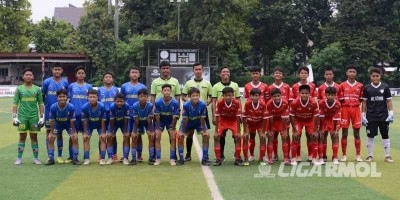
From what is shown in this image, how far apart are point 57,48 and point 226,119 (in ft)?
183

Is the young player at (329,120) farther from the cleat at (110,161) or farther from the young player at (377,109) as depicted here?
the cleat at (110,161)

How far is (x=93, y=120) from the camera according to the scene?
11.5 meters

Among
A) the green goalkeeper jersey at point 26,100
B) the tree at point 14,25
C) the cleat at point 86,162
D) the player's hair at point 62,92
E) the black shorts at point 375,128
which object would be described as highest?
the tree at point 14,25

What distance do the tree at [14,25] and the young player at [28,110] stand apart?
173ft

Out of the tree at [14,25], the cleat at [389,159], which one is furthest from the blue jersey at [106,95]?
the tree at [14,25]

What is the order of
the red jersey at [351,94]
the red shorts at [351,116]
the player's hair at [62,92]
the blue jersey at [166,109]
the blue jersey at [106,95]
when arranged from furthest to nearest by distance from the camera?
the blue jersey at [106,95]
the red jersey at [351,94]
the red shorts at [351,116]
the blue jersey at [166,109]
the player's hair at [62,92]

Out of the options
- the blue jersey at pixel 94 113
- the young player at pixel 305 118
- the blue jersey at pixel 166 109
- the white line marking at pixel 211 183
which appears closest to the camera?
the white line marking at pixel 211 183

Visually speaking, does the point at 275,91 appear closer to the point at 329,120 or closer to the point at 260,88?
the point at 260,88

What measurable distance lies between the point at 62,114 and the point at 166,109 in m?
2.02

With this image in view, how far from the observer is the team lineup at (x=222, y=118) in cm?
1112

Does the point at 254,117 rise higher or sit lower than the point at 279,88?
lower

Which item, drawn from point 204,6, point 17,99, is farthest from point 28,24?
→ point 17,99

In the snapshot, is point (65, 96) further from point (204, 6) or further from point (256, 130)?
point (204, 6)

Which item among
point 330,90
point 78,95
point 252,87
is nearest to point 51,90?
point 78,95
